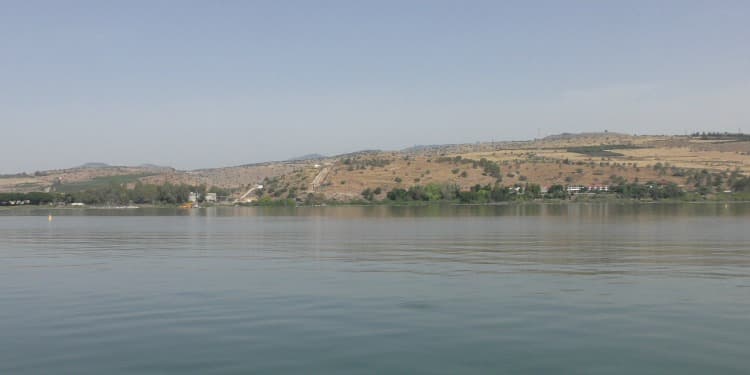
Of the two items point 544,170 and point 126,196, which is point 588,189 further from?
point 126,196

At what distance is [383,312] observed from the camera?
68.2ft

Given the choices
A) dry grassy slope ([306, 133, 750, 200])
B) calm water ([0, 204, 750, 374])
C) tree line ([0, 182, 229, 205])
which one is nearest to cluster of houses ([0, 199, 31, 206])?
tree line ([0, 182, 229, 205])

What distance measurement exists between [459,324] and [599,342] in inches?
146

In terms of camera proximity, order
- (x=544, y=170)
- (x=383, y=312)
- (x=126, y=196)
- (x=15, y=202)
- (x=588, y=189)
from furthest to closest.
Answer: (x=126, y=196), (x=15, y=202), (x=544, y=170), (x=588, y=189), (x=383, y=312)

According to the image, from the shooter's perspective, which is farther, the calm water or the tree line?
the tree line

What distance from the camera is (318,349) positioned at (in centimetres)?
1647

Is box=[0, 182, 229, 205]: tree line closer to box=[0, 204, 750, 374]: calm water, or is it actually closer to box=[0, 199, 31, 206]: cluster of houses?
box=[0, 199, 31, 206]: cluster of houses

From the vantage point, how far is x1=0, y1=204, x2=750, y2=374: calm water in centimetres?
1550

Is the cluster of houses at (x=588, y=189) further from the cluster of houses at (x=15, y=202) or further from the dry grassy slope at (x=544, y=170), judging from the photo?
the cluster of houses at (x=15, y=202)

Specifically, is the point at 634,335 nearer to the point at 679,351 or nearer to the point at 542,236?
the point at 679,351

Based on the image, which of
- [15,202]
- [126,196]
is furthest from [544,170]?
[15,202]

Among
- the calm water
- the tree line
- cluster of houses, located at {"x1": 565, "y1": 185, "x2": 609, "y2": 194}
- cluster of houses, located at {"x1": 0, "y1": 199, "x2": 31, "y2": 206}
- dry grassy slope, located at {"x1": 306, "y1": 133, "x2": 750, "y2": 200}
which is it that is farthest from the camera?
the tree line

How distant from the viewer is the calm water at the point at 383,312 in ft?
50.9

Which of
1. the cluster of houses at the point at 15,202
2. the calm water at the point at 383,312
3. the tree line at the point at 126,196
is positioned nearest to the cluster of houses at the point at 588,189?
the tree line at the point at 126,196
